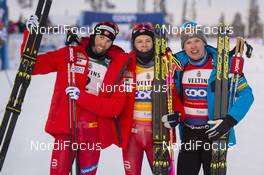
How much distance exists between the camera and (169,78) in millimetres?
3080

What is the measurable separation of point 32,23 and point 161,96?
124 centimetres

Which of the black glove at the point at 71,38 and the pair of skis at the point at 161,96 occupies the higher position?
the black glove at the point at 71,38

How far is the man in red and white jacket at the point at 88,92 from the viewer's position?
3.18 metres

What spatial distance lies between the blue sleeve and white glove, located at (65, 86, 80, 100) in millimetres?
1263

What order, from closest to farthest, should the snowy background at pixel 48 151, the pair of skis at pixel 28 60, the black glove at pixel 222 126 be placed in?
the black glove at pixel 222 126 → the pair of skis at pixel 28 60 → the snowy background at pixel 48 151

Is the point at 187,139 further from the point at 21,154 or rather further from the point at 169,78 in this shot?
the point at 21,154

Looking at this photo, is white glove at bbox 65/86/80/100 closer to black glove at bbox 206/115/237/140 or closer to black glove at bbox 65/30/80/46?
black glove at bbox 65/30/80/46

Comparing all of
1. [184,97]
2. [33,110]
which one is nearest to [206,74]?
[184,97]

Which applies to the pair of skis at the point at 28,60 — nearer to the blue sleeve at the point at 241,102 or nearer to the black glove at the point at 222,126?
the black glove at the point at 222,126

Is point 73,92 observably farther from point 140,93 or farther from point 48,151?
point 48,151

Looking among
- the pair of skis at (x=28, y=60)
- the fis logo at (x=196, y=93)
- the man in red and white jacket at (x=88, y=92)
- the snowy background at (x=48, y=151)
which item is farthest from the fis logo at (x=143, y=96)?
the snowy background at (x=48, y=151)

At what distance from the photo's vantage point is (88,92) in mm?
3211

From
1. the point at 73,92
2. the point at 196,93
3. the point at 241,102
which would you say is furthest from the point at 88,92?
the point at 241,102

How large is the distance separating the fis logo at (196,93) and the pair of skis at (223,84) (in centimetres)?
13
